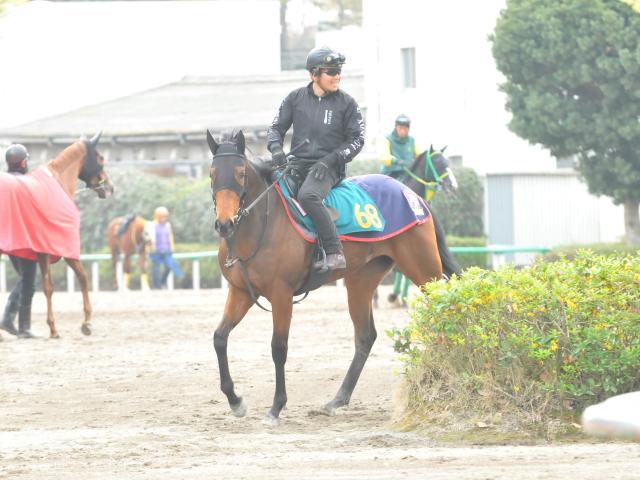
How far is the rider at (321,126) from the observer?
10.0 m

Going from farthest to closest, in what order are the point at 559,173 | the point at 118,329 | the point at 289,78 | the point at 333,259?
the point at 289,78 < the point at 559,173 < the point at 118,329 < the point at 333,259

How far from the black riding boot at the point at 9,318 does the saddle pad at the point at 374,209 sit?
7.32m

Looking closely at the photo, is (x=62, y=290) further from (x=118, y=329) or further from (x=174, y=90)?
(x=174, y=90)

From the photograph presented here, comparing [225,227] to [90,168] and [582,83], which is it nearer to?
[90,168]

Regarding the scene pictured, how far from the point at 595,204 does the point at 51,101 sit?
73.1ft

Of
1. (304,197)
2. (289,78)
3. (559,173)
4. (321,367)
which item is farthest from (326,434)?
(289,78)

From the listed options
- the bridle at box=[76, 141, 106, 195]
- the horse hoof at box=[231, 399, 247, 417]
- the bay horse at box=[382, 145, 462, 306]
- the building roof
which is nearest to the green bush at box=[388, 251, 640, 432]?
Result: the horse hoof at box=[231, 399, 247, 417]

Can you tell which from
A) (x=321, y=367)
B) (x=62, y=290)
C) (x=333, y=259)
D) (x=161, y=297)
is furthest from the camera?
(x=62, y=290)

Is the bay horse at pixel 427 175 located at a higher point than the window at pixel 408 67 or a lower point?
lower

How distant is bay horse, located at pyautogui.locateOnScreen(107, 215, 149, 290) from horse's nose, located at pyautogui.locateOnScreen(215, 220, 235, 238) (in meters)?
21.5

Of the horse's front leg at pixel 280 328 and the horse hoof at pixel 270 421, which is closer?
the horse hoof at pixel 270 421

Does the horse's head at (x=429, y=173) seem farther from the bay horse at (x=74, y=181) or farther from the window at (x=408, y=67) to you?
the window at (x=408, y=67)

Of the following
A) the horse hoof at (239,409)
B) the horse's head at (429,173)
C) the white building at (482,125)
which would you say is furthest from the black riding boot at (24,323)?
the white building at (482,125)

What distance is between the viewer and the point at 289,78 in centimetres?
5109
